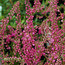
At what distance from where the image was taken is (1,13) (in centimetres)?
231

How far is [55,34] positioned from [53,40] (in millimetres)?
69

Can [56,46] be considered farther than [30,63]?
No

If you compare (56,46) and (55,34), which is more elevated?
(55,34)

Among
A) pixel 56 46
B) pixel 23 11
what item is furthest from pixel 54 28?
pixel 23 11

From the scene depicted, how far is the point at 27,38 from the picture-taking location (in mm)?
1178

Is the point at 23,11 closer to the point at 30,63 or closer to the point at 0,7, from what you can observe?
the point at 0,7

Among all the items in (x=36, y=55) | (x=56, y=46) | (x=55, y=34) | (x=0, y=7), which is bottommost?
(x=36, y=55)

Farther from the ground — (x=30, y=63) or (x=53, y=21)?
(x=53, y=21)

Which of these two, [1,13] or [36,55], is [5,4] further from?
[36,55]

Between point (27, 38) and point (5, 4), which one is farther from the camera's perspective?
point (5, 4)

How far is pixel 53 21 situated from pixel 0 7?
1.41m

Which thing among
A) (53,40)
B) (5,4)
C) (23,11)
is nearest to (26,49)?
(53,40)

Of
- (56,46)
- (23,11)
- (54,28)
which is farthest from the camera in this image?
(23,11)

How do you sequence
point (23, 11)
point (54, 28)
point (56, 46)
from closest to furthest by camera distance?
point (56, 46), point (54, 28), point (23, 11)
